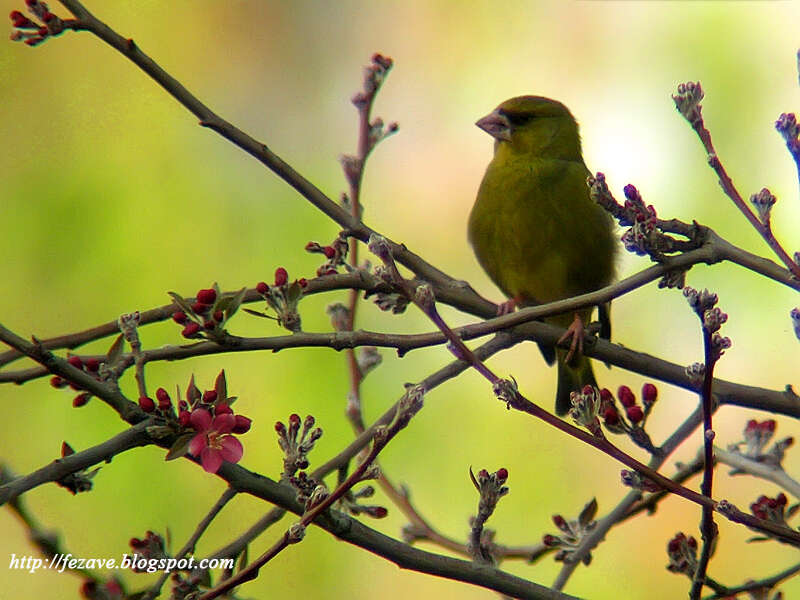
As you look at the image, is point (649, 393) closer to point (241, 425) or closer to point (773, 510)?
point (773, 510)

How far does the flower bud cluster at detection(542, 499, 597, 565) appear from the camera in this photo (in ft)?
7.27

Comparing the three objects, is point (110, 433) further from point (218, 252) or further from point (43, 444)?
point (218, 252)

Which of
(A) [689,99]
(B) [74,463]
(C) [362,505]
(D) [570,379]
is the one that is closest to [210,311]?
(B) [74,463]

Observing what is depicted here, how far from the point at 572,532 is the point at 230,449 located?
35.5 inches

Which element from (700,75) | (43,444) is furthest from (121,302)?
(700,75)

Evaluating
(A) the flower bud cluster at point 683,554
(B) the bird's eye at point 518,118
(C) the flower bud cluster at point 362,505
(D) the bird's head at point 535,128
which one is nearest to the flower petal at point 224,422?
(C) the flower bud cluster at point 362,505

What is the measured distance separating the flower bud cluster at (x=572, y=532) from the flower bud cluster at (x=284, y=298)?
2.40 ft

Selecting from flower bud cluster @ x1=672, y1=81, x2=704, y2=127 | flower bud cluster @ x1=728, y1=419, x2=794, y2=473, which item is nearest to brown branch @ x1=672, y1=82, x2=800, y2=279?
flower bud cluster @ x1=672, y1=81, x2=704, y2=127

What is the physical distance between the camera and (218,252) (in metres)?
5.35

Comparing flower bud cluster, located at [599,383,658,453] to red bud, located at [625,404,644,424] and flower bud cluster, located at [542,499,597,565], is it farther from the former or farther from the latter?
flower bud cluster, located at [542,499,597,565]

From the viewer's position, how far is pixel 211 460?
1.60 meters

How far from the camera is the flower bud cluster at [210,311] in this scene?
1771 millimetres

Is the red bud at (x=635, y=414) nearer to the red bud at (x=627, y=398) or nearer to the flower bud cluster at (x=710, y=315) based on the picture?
the red bud at (x=627, y=398)

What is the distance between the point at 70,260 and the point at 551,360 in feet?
8.36
